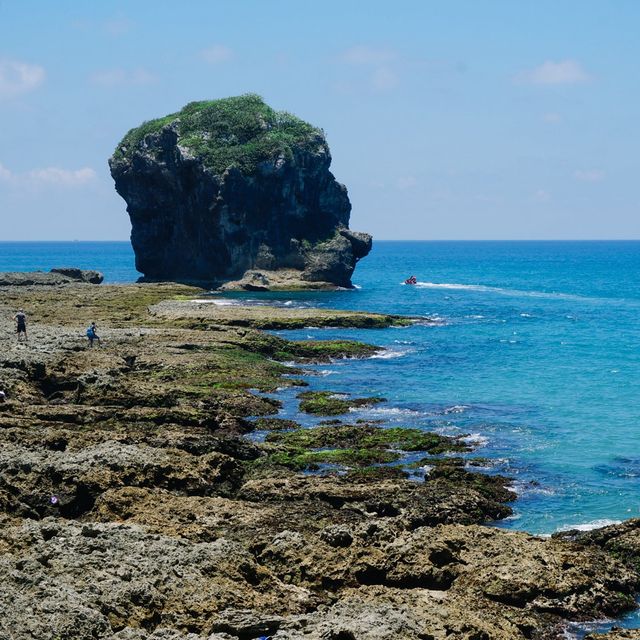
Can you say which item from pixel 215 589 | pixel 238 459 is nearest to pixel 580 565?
pixel 215 589

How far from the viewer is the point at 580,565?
20484 mm

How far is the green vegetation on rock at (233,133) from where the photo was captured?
11194 cm

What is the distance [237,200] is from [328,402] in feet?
236

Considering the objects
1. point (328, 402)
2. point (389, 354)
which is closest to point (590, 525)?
point (328, 402)

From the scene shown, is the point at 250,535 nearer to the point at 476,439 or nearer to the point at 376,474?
the point at 376,474

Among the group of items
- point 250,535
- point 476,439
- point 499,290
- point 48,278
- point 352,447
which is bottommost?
point 476,439

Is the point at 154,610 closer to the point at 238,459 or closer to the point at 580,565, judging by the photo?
the point at 580,565

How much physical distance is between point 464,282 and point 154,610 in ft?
444

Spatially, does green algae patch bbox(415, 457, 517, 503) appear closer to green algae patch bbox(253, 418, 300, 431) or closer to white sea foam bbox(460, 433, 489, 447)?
white sea foam bbox(460, 433, 489, 447)

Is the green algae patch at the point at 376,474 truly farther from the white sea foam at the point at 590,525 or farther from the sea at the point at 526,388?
the white sea foam at the point at 590,525

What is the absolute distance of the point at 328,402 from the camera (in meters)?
41.9

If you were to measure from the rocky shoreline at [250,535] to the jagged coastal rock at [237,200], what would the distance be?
237ft

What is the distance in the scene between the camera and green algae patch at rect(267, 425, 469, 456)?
3397 cm

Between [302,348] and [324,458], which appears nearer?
[324,458]
